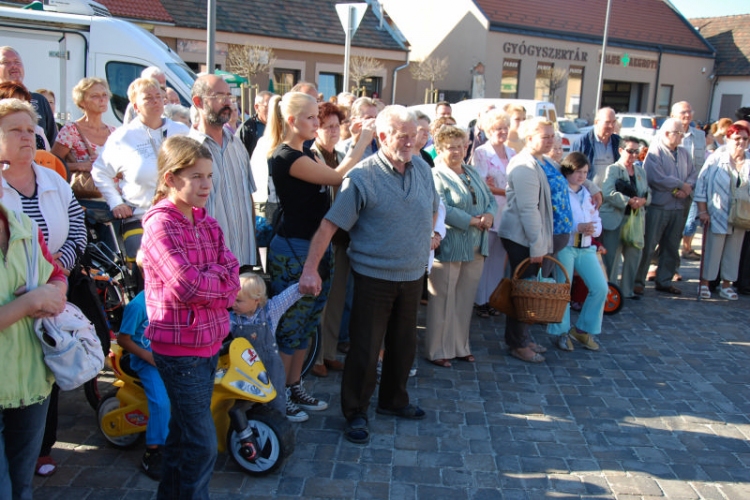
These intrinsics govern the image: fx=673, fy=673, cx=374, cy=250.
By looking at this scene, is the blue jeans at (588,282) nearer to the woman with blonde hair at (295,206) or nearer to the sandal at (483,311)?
the sandal at (483,311)

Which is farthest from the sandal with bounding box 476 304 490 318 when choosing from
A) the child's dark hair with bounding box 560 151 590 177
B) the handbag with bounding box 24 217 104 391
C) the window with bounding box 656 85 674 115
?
the window with bounding box 656 85 674 115

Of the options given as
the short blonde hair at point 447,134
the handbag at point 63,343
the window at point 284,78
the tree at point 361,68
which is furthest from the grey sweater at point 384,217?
the tree at point 361,68

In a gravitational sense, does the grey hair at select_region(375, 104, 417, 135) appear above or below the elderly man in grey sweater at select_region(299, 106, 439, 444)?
above

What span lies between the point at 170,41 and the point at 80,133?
17772 mm

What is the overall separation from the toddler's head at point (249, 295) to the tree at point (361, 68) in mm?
22269

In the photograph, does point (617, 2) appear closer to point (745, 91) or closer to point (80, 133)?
point (745, 91)

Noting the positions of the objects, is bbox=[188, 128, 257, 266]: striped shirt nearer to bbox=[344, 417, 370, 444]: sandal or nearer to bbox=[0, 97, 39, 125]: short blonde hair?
bbox=[0, 97, 39, 125]: short blonde hair

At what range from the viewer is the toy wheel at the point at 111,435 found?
3.87m

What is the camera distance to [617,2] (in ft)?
120

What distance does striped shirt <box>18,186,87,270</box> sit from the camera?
332cm

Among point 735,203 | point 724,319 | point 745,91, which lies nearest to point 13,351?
point 724,319

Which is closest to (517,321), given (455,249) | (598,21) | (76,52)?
(455,249)

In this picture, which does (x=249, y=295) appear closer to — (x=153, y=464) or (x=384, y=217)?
(x=384, y=217)

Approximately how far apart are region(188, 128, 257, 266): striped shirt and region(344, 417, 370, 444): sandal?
1.27m
